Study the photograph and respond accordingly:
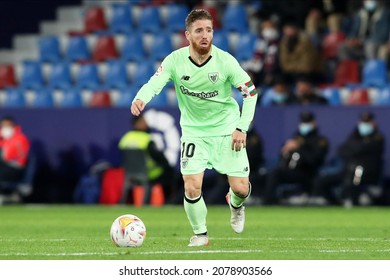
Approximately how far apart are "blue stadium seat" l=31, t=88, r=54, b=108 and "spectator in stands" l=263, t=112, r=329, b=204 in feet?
20.5

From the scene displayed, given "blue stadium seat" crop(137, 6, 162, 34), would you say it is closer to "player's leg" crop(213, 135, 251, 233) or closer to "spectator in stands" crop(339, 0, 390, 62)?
"spectator in stands" crop(339, 0, 390, 62)

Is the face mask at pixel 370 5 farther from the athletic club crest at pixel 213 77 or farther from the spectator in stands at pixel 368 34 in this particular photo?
the athletic club crest at pixel 213 77

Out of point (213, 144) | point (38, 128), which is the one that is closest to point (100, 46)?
point (38, 128)

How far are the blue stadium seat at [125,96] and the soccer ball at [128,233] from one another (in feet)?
42.9

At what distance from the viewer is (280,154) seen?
21.9 meters

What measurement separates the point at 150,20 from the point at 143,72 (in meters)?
1.68

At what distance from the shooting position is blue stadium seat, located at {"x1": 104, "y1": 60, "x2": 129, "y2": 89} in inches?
989

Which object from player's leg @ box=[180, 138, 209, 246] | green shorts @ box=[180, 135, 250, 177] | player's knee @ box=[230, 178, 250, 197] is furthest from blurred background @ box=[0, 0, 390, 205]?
player's leg @ box=[180, 138, 209, 246]

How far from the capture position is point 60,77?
26.0 m

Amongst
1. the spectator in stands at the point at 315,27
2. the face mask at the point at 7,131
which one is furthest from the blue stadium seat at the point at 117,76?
the spectator in stands at the point at 315,27

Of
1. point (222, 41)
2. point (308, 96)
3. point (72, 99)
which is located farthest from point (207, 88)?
point (72, 99)
